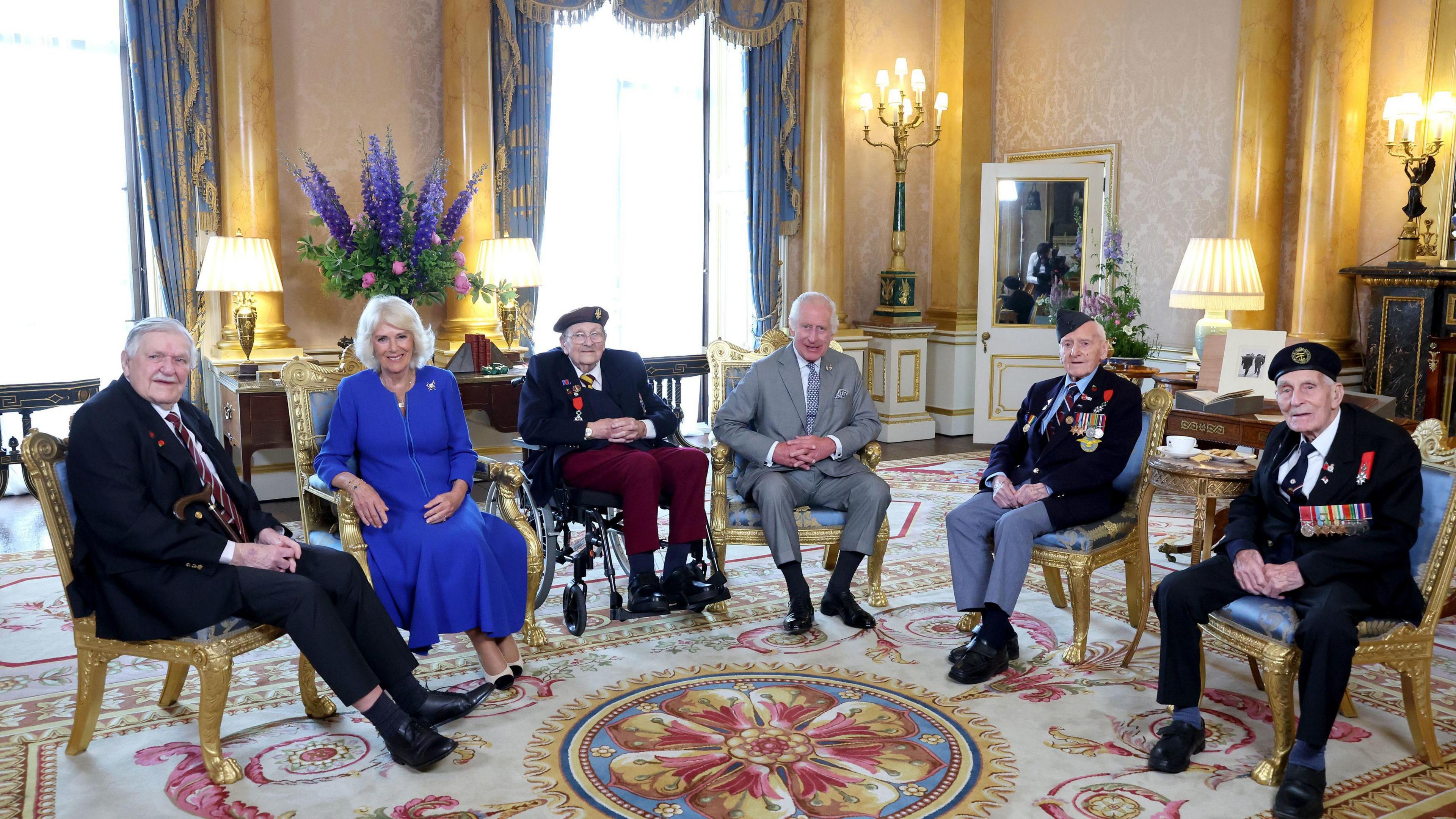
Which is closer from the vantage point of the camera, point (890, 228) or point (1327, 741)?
point (1327, 741)

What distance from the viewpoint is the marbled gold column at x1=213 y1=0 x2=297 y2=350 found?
607 cm

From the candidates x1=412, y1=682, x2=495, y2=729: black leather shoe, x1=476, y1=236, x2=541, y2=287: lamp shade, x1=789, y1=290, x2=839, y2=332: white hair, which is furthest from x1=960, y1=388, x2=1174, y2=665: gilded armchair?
x1=476, y1=236, x2=541, y2=287: lamp shade

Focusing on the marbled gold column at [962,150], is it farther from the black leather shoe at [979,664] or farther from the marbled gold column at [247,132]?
the black leather shoe at [979,664]

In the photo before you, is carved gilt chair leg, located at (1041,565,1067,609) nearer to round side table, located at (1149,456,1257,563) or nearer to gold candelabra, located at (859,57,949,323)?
round side table, located at (1149,456,1257,563)

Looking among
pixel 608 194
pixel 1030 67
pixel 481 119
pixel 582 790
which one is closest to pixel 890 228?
pixel 1030 67

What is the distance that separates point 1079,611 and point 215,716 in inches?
107

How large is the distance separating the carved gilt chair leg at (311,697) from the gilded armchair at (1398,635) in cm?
259

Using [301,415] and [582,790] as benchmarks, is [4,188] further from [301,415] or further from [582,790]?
[582,790]

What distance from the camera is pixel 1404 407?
6160mm

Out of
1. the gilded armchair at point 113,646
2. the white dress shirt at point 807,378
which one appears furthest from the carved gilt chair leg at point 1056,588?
the gilded armchair at point 113,646

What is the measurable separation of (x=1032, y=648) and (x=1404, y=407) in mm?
3567

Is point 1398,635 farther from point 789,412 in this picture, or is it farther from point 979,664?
point 789,412

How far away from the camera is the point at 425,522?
3.55 metres

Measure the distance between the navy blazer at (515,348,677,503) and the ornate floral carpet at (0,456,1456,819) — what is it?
2.12ft
